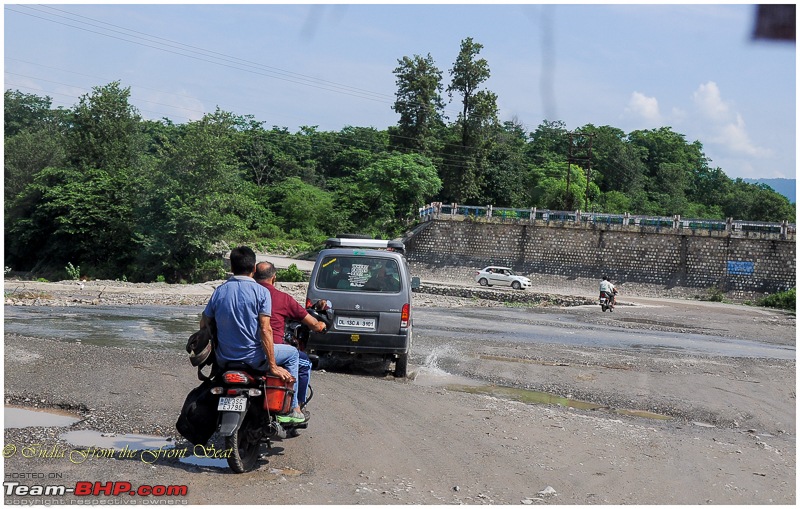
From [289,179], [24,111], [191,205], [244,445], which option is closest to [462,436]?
[244,445]

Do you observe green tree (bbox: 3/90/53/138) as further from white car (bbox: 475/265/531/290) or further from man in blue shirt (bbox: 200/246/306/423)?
man in blue shirt (bbox: 200/246/306/423)

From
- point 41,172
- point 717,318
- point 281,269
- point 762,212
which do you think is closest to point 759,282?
point 717,318

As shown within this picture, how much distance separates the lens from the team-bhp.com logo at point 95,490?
5086 millimetres

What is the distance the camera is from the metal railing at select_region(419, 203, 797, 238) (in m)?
51.8

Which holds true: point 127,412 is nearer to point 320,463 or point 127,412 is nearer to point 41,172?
point 320,463

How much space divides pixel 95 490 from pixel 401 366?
6.83 m

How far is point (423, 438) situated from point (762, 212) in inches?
2935

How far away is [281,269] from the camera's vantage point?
4750 cm

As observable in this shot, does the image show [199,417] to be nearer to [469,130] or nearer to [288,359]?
[288,359]

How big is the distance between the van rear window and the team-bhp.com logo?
647cm

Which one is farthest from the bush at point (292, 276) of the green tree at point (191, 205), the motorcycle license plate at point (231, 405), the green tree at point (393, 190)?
the motorcycle license plate at point (231, 405)

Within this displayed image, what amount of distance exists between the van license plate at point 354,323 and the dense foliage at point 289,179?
38.1 metres

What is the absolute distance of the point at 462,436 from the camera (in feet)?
24.6

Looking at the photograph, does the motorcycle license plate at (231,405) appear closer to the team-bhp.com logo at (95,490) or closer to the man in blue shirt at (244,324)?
the man in blue shirt at (244,324)
